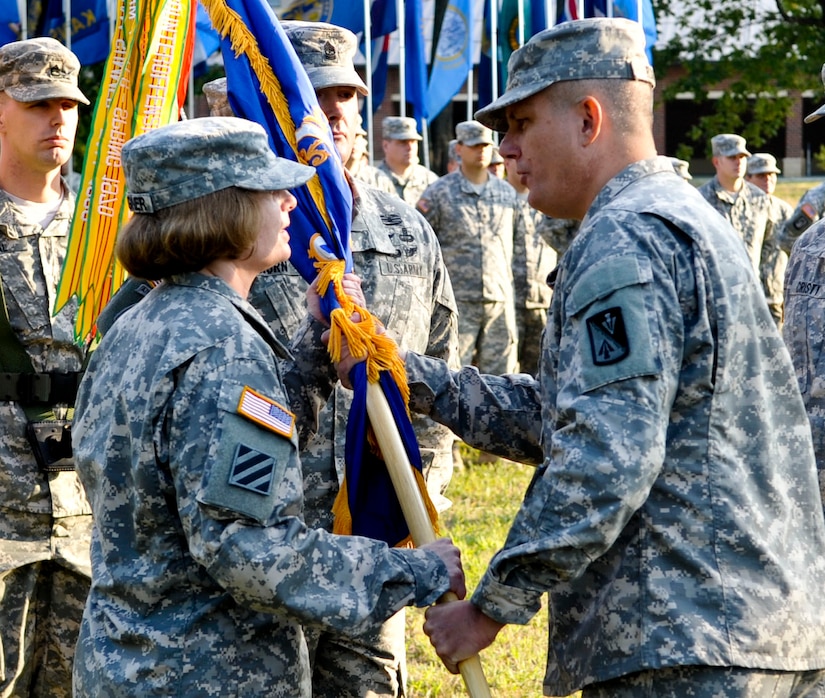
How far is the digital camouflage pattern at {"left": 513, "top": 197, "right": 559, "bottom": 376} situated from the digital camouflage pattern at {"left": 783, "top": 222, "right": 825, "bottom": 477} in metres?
7.09

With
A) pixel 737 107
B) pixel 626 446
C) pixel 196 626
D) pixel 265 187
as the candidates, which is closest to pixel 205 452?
pixel 196 626

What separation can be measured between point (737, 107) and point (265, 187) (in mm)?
24991

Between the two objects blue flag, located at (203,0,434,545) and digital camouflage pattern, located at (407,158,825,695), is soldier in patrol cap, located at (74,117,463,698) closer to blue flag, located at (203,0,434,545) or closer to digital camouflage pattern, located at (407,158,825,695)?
digital camouflage pattern, located at (407,158,825,695)

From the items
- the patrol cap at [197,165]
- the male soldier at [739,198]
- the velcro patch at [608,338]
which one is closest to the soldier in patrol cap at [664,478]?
the velcro patch at [608,338]

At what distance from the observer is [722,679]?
2832 millimetres

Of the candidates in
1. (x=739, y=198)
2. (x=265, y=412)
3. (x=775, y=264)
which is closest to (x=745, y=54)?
(x=739, y=198)

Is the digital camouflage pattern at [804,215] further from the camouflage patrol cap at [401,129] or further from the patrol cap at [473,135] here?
the camouflage patrol cap at [401,129]

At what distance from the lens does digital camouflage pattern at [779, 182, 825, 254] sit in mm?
10940

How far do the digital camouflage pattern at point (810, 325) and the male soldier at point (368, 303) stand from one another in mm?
1199

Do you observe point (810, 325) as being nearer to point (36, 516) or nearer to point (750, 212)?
point (36, 516)

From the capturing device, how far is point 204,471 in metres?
2.69

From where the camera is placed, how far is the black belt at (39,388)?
4.60 m

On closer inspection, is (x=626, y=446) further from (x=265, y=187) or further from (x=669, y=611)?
(x=265, y=187)

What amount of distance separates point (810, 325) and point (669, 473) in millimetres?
1840
